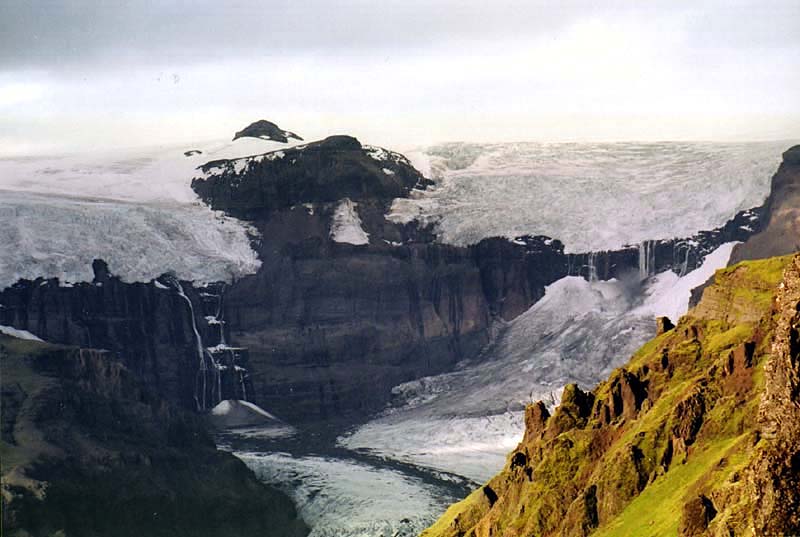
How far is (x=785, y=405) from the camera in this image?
192ft

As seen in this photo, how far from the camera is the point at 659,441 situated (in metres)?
118

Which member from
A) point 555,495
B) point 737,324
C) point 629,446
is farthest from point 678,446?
point 737,324

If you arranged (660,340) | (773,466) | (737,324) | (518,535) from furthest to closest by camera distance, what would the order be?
1. (660,340)
2. (737,324)
3. (518,535)
4. (773,466)

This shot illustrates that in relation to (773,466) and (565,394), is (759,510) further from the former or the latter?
(565,394)

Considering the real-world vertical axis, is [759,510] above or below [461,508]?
above

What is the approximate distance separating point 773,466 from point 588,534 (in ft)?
195

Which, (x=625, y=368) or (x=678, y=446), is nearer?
(x=678, y=446)

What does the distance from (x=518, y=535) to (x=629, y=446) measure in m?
10.2

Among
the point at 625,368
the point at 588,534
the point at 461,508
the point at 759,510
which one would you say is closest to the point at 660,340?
the point at 625,368

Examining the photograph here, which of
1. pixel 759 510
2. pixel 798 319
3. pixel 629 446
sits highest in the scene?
pixel 798 319

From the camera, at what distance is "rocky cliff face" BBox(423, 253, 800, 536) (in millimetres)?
101562

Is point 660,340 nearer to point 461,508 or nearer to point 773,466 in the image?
point 461,508

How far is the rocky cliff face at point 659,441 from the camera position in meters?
102

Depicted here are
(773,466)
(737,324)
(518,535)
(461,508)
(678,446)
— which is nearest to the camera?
(773,466)
